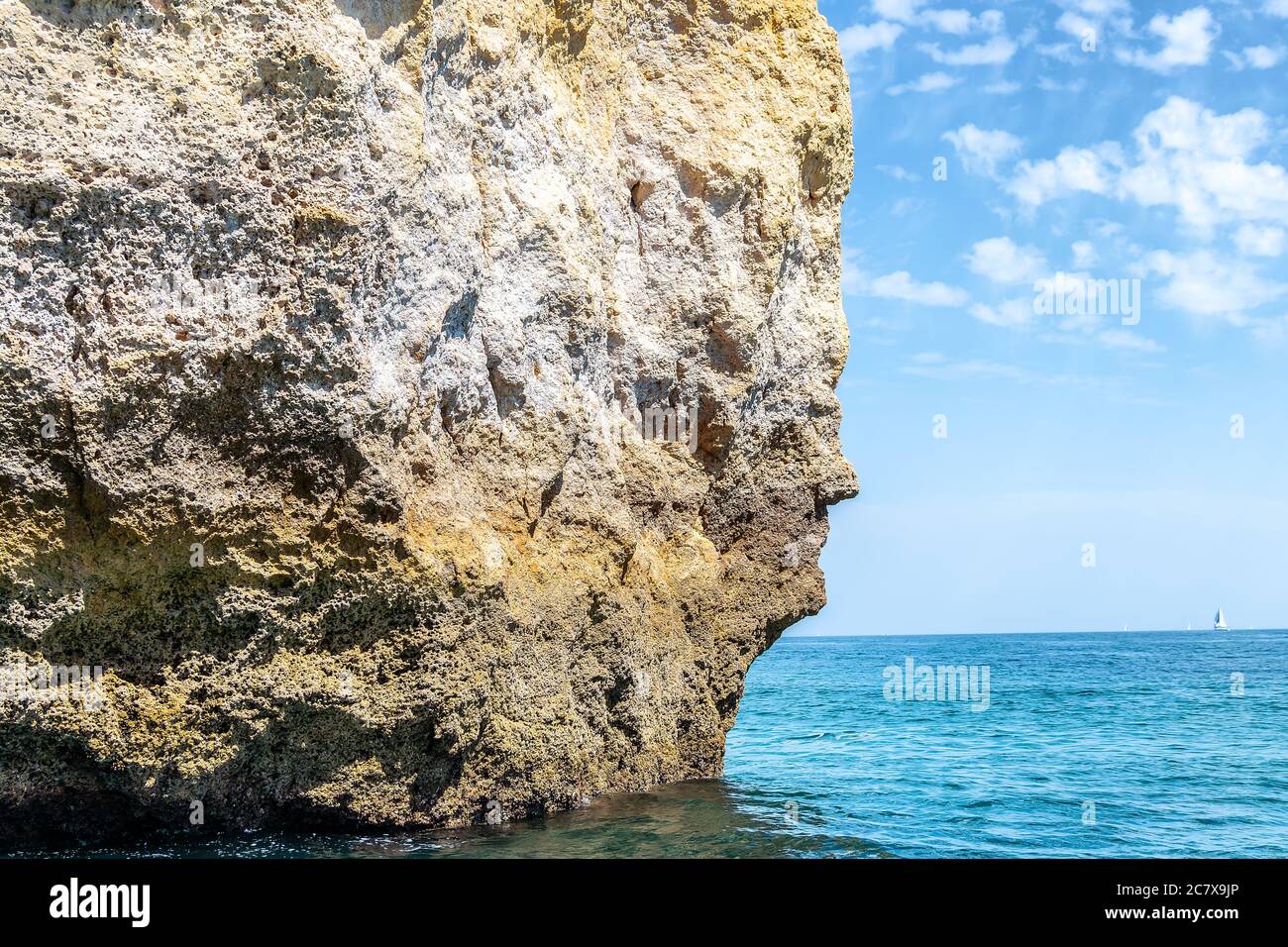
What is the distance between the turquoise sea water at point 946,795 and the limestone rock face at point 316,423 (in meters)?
0.64

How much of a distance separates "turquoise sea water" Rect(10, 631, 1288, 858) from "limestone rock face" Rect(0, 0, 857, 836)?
25.1 inches

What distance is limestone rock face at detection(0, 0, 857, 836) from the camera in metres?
7.26

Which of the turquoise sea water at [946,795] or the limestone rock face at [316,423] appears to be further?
the turquoise sea water at [946,795]

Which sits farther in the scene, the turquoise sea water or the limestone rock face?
the turquoise sea water

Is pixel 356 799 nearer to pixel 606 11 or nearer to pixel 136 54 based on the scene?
pixel 136 54

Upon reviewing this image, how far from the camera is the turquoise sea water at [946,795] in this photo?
931 centimetres

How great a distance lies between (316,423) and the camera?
780 cm

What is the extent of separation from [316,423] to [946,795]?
9.74 m

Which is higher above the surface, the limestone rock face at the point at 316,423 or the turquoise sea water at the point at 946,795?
the limestone rock face at the point at 316,423

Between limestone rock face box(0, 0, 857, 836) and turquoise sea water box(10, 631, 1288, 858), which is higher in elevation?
limestone rock face box(0, 0, 857, 836)

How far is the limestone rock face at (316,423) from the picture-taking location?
726 cm
